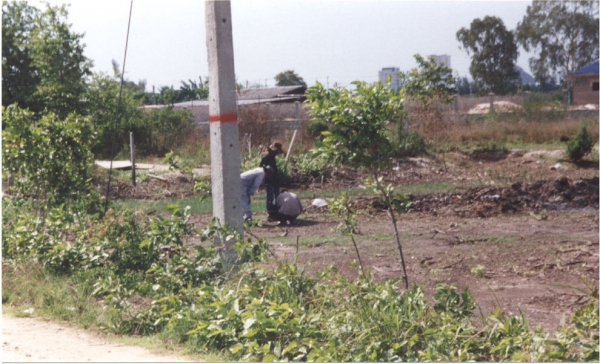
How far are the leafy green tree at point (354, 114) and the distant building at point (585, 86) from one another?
46.0m

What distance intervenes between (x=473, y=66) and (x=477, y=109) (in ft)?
28.2

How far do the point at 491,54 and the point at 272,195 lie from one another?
4046 cm

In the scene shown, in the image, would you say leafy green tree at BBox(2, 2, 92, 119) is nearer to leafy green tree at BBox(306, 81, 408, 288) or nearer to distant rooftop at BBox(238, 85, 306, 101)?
leafy green tree at BBox(306, 81, 408, 288)

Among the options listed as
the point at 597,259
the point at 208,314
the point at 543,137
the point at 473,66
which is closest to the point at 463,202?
the point at 597,259

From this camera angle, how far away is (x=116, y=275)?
26.7 feet

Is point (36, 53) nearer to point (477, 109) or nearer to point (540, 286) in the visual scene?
point (540, 286)

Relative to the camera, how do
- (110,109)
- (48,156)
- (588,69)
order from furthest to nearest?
(588,69) → (110,109) → (48,156)

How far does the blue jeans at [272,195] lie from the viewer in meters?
14.9

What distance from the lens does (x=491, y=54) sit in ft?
171

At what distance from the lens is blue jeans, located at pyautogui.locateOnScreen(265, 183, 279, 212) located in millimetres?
14938

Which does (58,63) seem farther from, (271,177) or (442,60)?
(442,60)

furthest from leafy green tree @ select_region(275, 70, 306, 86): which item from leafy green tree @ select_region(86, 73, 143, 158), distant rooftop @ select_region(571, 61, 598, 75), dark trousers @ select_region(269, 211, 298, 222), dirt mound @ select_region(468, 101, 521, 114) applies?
dark trousers @ select_region(269, 211, 298, 222)

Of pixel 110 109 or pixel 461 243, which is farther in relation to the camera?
pixel 110 109

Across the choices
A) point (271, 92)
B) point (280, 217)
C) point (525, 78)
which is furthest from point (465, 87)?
point (280, 217)
